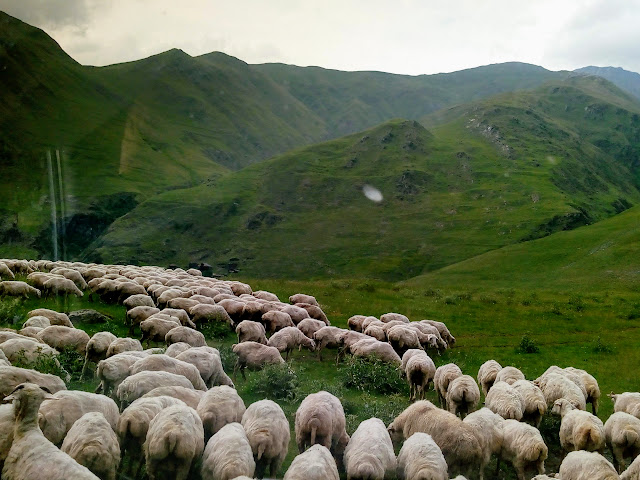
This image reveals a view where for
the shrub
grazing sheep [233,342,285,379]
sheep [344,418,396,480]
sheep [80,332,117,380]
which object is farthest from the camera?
the shrub

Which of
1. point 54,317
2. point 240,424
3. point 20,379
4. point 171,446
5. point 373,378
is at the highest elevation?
point 20,379

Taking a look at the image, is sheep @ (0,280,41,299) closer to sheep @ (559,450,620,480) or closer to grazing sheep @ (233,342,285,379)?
grazing sheep @ (233,342,285,379)

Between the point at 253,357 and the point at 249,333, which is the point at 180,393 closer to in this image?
the point at 253,357

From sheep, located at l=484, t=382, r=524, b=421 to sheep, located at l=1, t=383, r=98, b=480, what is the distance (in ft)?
30.3

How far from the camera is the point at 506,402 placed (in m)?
12.2

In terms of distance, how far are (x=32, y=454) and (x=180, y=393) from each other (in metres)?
3.75

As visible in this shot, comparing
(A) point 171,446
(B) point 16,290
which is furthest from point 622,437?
(B) point 16,290

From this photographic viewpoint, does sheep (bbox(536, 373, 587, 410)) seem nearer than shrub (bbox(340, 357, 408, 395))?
Yes

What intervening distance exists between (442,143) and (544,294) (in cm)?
9279

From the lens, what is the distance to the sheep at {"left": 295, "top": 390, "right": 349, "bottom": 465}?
10250 mm

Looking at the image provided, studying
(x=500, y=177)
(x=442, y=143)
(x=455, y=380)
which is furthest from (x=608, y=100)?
(x=455, y=380)

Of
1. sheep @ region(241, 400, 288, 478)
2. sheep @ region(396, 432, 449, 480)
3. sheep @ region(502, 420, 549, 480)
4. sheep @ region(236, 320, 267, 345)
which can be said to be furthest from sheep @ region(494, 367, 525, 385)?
sheep @ region(236, 320, 267, 345)

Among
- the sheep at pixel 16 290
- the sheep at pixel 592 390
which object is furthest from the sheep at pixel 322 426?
the sheep at pixel 16 290

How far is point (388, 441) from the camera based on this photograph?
999cm
